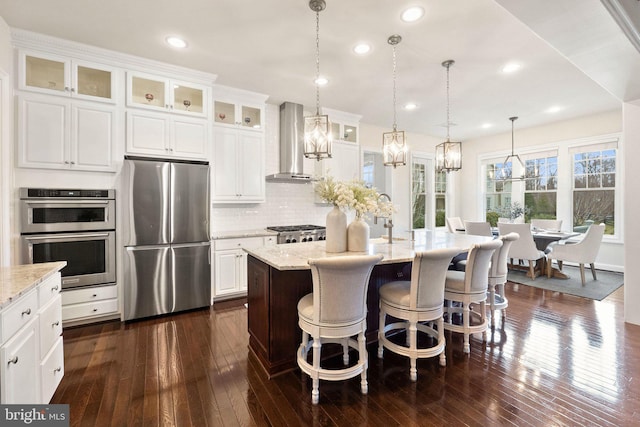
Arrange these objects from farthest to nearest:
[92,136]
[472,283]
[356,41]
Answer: [92,136], [356,41], [472,283]

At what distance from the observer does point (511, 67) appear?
138 inches

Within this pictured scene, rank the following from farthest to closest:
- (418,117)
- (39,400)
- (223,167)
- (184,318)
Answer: (418,117), (223,167), (184,318), (39,400)

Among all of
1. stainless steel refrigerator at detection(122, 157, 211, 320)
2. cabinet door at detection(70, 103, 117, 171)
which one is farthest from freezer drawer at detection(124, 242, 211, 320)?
cabinet door at detection(70, 103, 117, 171)

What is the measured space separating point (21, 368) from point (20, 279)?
496 mm

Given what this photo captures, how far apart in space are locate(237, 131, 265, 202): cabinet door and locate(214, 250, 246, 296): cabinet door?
2.92ft

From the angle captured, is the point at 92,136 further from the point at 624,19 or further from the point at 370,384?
the point at 624,19

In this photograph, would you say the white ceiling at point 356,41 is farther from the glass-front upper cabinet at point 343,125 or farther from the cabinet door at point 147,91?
the glass-front upper cabinet at point 343,125

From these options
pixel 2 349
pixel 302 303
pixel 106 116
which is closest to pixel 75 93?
pixel 106 116

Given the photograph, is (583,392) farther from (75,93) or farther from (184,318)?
(75,93)

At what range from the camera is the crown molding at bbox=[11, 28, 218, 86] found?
2846mm

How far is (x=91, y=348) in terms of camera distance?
2674mm

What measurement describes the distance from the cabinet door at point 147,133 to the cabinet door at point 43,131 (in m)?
0.57

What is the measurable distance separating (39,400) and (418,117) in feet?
19.9

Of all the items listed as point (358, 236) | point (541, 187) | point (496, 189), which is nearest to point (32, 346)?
point (358, 236)
